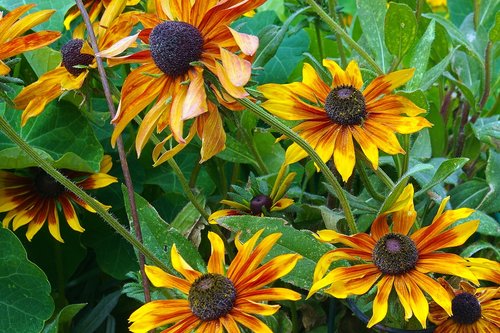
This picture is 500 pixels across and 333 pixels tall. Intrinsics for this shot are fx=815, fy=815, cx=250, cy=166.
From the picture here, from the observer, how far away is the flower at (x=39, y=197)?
94cm

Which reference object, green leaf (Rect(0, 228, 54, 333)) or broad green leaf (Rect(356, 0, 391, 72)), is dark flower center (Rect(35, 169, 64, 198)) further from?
broad green leaf (Rect(356, 0, 391, 72))

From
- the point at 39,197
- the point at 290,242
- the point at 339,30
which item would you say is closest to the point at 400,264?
the point at 290,242

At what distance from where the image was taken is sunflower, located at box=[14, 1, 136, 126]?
829mm

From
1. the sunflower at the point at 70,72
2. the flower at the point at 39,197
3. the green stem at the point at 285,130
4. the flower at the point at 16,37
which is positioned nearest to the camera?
the green stem at the point at 285,130

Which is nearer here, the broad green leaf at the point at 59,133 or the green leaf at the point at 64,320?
the green leaf at the point at 64,320

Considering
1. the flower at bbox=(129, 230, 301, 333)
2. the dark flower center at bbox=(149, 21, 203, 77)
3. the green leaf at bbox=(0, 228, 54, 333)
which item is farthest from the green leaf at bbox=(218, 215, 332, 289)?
the green leaf at bbox=(0, 228, 54, 333)

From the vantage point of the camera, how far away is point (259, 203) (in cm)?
87

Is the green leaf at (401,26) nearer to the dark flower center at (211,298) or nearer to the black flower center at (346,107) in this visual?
the black flower center at (346,107)

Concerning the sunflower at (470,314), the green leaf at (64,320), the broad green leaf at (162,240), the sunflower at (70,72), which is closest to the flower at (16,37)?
Answer: the sunflower at (70,72)

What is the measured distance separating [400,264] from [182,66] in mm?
251

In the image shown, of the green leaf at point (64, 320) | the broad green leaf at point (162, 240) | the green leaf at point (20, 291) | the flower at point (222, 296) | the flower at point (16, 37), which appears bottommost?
the green leaf at point (64, 320)

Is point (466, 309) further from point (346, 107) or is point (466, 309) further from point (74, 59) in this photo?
point (74, 59)

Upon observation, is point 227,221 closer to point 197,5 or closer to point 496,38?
point 197,5

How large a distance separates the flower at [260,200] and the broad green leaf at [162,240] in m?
0.05
